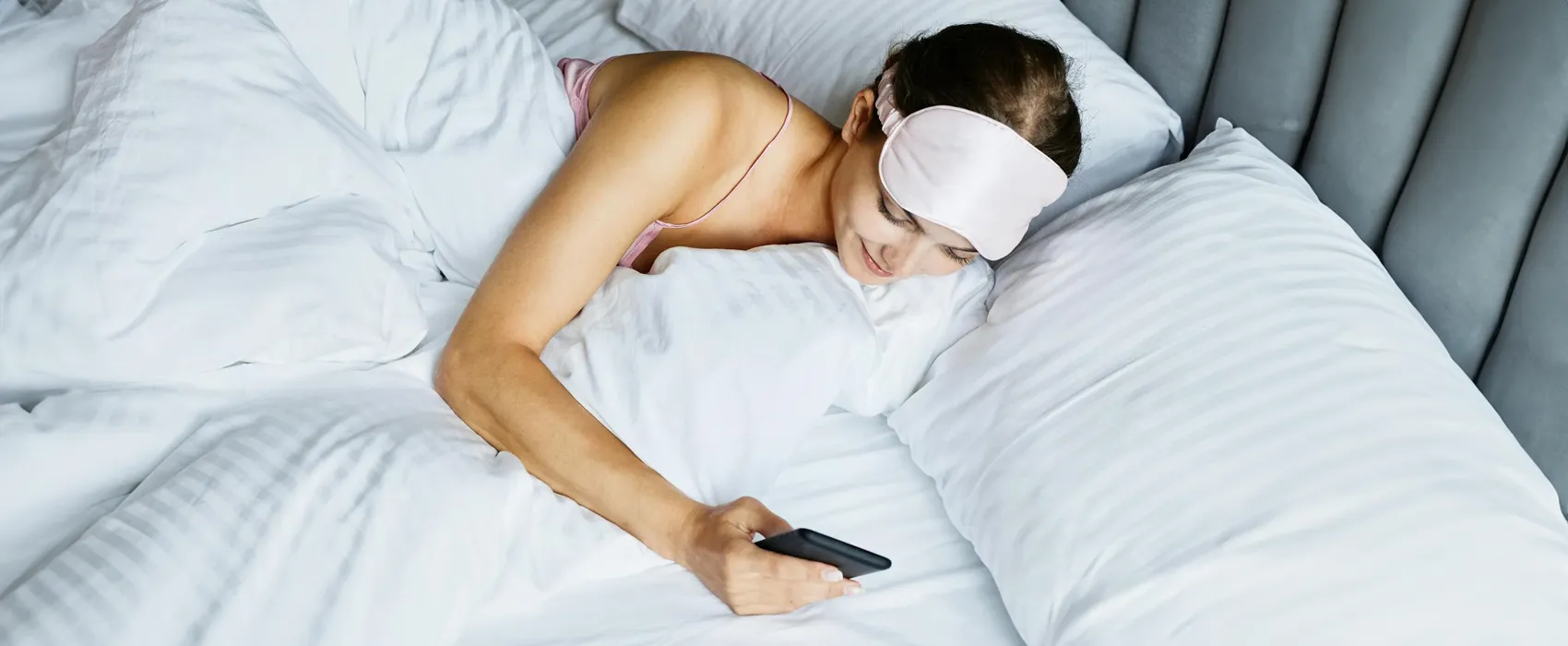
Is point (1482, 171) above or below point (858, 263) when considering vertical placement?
above

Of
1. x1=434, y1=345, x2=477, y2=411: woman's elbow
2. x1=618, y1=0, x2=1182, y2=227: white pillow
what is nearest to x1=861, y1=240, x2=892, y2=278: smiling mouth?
x1=618, y1=0, x2=1182, y2=227: white pillow

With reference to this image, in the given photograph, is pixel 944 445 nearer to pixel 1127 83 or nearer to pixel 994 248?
pixel 994 248

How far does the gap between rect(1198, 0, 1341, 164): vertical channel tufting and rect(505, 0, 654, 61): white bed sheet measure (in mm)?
865

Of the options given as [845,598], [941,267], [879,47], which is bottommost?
[845,598]

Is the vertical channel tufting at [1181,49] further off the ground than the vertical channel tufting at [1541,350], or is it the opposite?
the vertical channel tufting at [1181,49]

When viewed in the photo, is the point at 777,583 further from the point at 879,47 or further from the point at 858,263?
the point at 879,47

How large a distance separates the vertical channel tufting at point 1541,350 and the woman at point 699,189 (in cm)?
44

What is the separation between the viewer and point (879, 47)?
57.6 inches

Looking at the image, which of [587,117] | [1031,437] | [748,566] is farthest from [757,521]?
[587,117]

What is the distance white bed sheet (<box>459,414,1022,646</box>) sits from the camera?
3.20 ft

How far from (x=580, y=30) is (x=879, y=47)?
1.88ft

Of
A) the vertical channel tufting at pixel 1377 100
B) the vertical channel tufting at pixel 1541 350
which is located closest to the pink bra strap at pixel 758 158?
the vertical channel tufting at pixel 1377 100

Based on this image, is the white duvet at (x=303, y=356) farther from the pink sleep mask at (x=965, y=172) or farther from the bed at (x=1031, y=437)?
the pink sleep mask at (x=965, y=172)

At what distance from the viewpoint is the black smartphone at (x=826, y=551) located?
93cm
